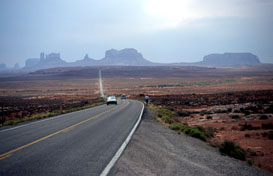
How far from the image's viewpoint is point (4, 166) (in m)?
6.05

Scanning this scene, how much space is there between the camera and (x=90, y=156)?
703 cm

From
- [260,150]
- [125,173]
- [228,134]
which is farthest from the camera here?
[228,134]

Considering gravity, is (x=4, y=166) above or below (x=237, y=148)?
above

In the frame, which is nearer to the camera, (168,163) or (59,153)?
(168,163)

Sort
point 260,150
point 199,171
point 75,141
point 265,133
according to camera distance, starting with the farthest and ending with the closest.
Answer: point 265,133
point 260,150
point 75,141
point 199,171

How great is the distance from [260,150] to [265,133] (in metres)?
3.15

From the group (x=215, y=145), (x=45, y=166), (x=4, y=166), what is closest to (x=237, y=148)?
(x=215, y=145)

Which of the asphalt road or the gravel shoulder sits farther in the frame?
the gravel shoulder

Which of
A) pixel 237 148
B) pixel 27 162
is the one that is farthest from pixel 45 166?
pixel 237 148

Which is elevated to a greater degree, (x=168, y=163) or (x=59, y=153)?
(x=59, y=153)

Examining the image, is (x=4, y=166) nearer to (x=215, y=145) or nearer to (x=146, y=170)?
(x=146, y=170)

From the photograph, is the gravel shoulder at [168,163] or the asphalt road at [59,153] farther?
the gravel shoulder at [168,163]

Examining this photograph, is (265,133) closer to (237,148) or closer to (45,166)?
(237,148)

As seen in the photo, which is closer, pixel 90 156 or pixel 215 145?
pixel 90 156
